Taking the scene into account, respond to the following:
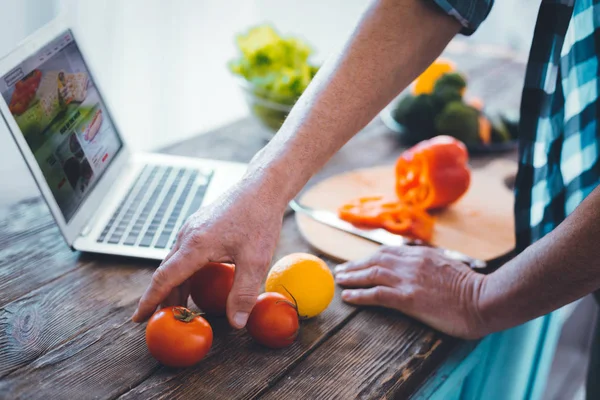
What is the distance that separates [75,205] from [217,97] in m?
1.72

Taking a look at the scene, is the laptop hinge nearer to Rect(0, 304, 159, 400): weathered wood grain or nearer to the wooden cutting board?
Rect(0, 304, 159, 400): weathered wood grain

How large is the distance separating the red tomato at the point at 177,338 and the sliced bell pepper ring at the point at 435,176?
67cm

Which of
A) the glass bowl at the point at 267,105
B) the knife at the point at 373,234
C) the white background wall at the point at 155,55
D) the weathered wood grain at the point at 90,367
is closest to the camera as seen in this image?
the weathered wood grain at the point at 90,367

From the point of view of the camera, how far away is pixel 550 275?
0.91 metres

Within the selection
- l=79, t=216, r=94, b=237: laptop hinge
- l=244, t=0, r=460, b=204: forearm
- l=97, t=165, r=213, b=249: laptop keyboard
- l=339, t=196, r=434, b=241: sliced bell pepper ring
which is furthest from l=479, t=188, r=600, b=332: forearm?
l=79, t=216, r=94, b=237: laptop hinge

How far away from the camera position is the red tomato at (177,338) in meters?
0.79

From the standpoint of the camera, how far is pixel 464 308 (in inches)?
38.8

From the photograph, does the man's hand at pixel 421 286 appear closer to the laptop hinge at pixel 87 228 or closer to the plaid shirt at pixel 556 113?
the plaid shirt at pixel 556 113

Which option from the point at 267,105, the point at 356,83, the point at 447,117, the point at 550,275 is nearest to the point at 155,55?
the point at 267,105

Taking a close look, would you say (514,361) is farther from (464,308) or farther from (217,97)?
(217,97)

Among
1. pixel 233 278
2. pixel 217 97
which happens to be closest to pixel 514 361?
pixel 233 278

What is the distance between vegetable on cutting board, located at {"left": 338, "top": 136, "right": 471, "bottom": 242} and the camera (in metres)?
1.25

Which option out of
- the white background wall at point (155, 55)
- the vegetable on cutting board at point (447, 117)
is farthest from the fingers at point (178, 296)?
the vegetable on cutting board at point (447, 117)

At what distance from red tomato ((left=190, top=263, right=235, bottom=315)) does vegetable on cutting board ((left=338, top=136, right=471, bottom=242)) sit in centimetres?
43
